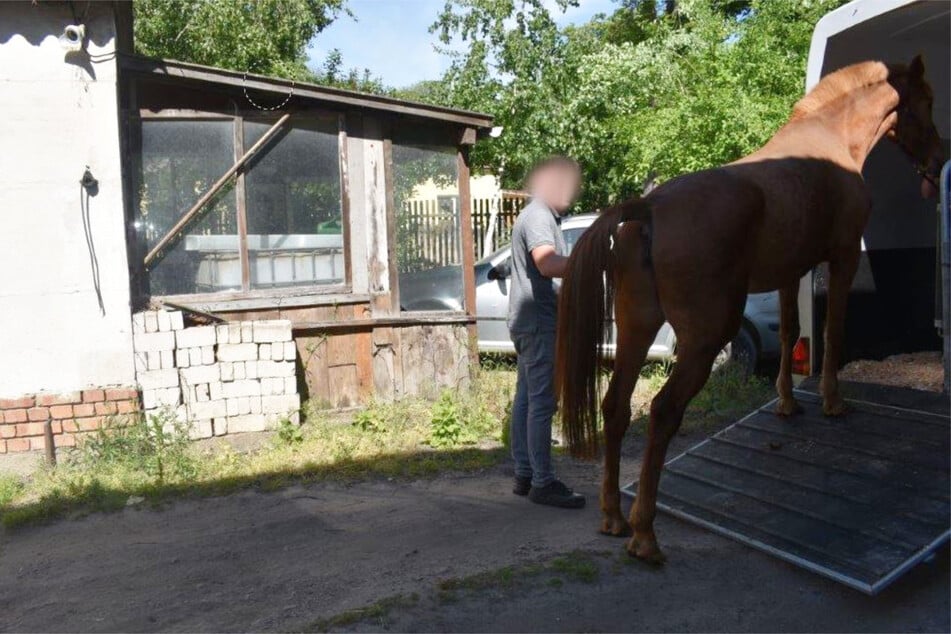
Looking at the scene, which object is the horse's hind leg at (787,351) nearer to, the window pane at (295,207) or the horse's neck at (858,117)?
the horse's neck at (858,117)

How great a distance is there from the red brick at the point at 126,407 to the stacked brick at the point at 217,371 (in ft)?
0.26

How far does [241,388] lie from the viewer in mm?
6926

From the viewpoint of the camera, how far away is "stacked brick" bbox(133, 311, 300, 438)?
21.7 ft

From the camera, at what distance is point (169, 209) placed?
7.29m

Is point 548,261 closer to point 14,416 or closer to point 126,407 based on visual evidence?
point 126,407

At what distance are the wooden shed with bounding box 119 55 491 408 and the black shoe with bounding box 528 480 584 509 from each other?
304 centimetres

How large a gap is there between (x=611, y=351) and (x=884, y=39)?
324cm

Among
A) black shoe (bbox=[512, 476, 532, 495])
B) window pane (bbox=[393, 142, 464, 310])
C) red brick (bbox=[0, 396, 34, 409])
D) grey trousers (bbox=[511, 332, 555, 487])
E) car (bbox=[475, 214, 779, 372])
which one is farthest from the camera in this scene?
car (bbox=[475, 214, 779, 372])

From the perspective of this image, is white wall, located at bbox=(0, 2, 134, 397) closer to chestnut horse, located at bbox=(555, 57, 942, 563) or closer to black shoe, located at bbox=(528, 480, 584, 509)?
black shoe, located at bbox=(528, 480, 584, 509)

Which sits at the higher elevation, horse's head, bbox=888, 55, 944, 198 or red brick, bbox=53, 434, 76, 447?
horse's head, bbox=888, 55, 944, 198

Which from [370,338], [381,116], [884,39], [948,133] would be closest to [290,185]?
[381,116]

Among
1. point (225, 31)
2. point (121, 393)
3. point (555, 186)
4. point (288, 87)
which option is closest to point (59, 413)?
point (121, 393)

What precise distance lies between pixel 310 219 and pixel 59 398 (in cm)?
260

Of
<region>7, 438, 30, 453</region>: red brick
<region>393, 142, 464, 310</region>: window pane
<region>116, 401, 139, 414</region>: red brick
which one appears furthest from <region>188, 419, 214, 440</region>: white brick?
<region>393, 142, 464, 310</region>: window pane
